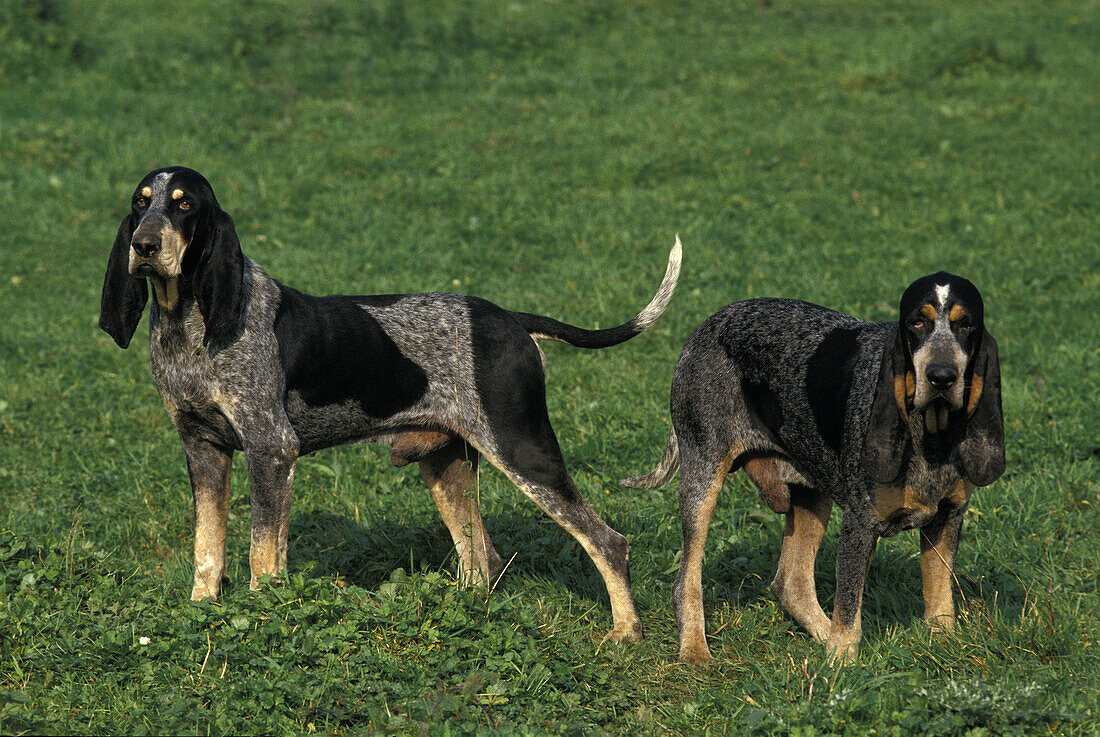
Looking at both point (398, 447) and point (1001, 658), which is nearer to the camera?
point (1001, 658)

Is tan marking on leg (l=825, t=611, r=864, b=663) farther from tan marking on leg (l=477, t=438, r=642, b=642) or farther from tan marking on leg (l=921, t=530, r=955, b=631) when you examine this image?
tan marking on leg (l=477, t=438, r=642, b=642)

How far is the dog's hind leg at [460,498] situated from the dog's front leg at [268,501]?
94cm

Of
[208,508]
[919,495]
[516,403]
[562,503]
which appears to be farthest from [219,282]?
[919,495]

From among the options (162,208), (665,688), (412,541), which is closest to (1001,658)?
(665,688)

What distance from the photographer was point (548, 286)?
11.3m

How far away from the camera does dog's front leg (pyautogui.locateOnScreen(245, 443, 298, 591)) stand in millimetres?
5293

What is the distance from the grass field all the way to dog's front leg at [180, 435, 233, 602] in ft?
0.75

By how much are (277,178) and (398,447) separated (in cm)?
933

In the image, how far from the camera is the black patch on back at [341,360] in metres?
5.50

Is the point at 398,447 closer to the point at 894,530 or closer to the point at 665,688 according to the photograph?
the point at 665,688

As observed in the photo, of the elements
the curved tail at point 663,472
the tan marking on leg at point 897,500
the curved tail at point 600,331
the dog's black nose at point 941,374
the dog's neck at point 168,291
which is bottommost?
the curved tail at point 663,472

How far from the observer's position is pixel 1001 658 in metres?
4.86

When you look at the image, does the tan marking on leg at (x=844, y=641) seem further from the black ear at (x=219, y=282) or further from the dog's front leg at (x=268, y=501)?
the black ear at (x=219, y=282)

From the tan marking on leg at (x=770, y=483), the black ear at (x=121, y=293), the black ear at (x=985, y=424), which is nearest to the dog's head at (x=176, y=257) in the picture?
the black ear at (x=121, y=293)
